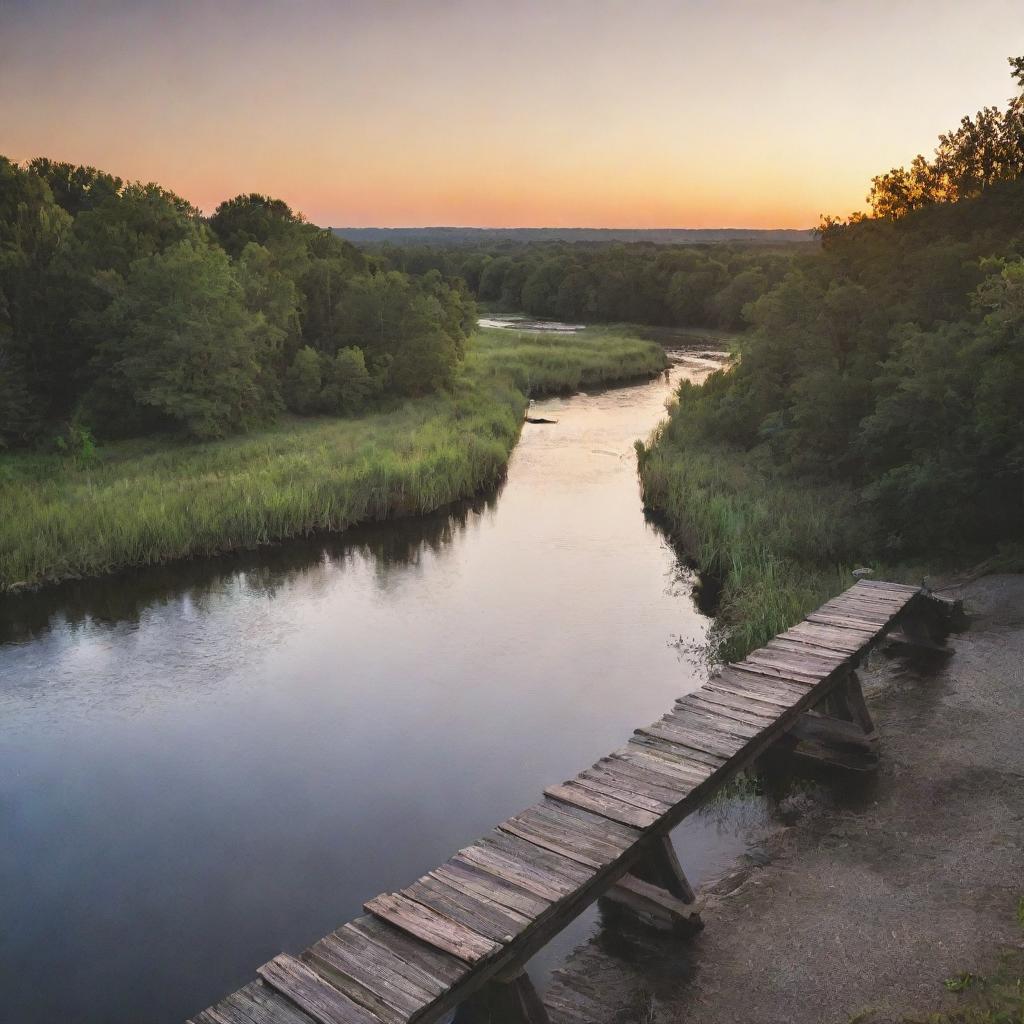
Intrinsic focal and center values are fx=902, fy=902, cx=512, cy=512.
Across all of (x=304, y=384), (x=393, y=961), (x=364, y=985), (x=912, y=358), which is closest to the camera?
(x=364, y=985)

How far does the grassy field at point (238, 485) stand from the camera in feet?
67.7

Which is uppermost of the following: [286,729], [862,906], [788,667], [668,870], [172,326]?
[172,326]

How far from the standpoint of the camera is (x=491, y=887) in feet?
22.9

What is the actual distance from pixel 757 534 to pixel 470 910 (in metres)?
15.1

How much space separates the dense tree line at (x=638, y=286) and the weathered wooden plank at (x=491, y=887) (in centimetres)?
7111

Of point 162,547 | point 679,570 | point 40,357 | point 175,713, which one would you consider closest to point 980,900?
point 175,713

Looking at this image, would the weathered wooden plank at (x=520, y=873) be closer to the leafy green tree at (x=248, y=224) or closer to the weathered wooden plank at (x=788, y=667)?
the weathered wooden plank at (x=788, y=667)

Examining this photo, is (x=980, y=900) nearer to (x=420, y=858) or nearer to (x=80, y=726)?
(x=420, y=858)

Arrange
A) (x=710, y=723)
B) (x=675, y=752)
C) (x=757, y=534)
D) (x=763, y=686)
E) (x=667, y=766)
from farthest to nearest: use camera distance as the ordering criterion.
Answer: (x=757, y=534) → (x=763, y=686) → (x=710, y=723) → (x=675, y=752) → (x=667, y=766)

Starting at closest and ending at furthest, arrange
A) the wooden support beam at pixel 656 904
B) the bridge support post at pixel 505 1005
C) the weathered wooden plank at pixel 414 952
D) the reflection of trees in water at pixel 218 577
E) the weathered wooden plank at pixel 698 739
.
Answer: the weathered wooden plank at pixel 414 952
the bridge support post at pixel 505 1005
the wooden support beam at pixel 656 904
the weathered wooden plank at pixel 698 739
the reflection of trees in water at pixel 218 577

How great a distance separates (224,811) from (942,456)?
13890mm

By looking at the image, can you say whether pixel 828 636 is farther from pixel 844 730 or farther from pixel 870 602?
pixel 870 602

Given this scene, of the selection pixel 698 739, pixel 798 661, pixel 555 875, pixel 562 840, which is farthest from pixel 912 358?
pixel 555 875

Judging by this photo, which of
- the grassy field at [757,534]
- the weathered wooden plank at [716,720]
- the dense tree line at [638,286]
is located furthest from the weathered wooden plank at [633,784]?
A: the dense tree line at [638,286]
